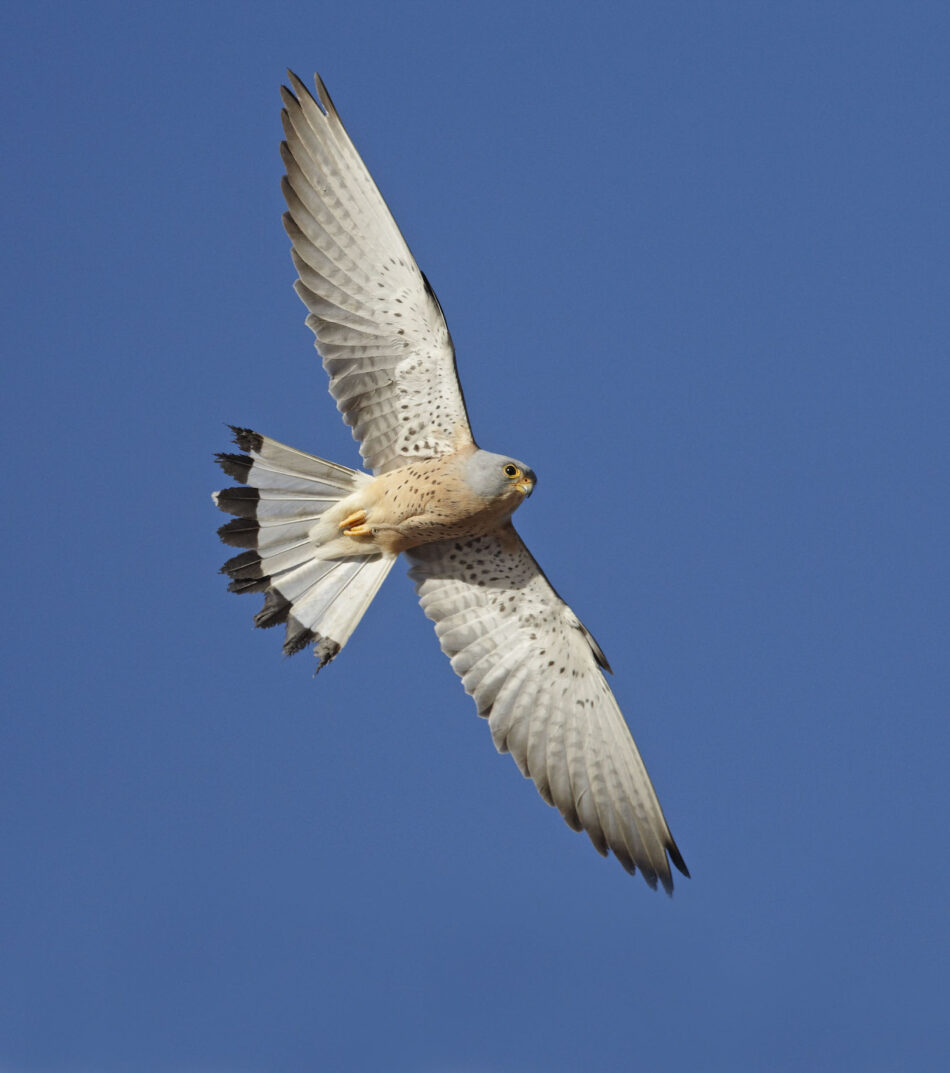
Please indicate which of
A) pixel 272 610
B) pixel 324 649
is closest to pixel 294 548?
pixel 272 610

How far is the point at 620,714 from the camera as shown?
10203 millimetres

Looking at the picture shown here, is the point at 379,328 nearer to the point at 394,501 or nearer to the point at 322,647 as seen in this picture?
the point at 394,501

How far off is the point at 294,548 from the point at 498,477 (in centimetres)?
157

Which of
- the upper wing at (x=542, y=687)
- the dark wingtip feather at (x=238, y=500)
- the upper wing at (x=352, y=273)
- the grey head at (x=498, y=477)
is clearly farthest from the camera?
the upper wing at (x=542, y=687)

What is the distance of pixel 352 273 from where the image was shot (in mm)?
9828

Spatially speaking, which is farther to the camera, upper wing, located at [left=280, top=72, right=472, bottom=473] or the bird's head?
upper wing, located at [left=280, top=72, right=472, bottom=473]

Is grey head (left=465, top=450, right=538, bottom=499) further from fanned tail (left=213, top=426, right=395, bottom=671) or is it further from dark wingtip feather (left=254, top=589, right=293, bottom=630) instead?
dark wingtip feather (left=254, top=589, right=293, bottom=630)

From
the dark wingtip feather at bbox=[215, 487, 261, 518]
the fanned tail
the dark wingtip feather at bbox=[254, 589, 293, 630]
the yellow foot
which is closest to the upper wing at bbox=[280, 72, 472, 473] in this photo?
the fanned tail

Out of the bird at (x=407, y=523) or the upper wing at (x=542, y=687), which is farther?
the upper wing at (x=542, y=687)

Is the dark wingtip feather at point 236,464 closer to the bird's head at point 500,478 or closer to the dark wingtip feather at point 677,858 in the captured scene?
the bird's head at point 500,478

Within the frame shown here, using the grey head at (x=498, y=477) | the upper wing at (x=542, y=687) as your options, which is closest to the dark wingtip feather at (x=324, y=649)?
the upper wing at (x=542, y=687)

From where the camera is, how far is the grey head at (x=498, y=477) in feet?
31.1

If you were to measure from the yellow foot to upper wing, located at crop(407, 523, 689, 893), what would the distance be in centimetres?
56

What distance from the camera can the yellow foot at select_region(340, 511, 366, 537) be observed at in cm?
998
